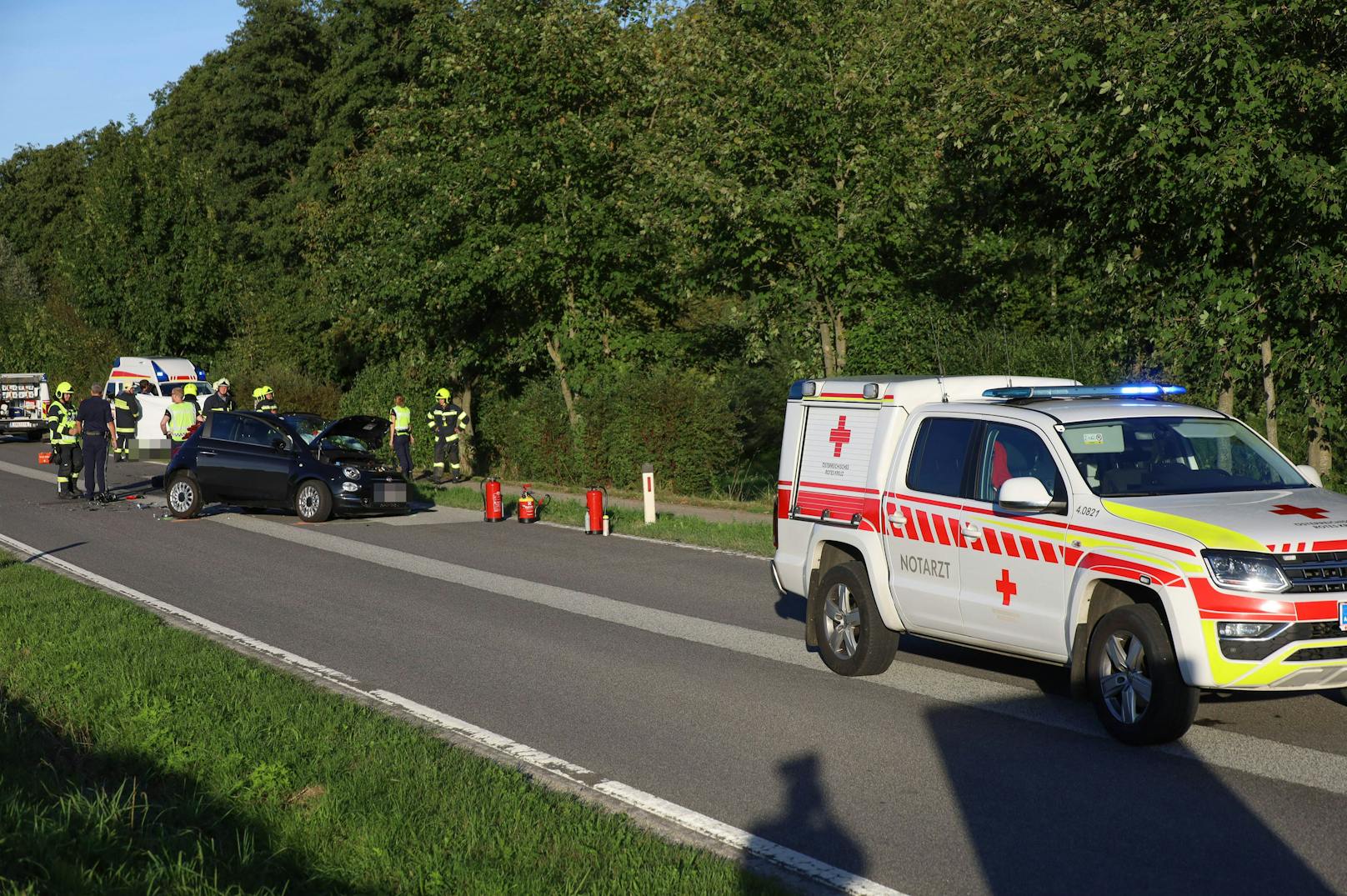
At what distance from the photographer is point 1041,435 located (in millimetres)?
8000

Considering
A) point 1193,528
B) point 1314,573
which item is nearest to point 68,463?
point 1193,528

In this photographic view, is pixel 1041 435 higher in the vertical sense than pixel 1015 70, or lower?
lower

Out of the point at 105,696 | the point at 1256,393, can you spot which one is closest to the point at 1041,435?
the point at 105,696

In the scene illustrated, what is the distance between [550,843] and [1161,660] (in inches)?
131

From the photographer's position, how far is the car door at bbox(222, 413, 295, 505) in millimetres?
20469

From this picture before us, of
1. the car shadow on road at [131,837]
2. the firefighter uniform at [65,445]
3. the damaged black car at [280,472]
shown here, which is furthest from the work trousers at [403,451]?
the car shadow on road at [131,837]

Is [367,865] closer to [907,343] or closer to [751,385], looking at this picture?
[907,343]

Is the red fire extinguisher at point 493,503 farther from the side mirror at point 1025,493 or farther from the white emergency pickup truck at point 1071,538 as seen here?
the side mirror at point 1025,493

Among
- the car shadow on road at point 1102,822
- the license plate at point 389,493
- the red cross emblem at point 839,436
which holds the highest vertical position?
the red cross emblem at point 839,436

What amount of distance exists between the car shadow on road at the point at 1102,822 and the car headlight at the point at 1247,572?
94 centimetres

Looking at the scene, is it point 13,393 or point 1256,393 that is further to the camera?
point 13,393

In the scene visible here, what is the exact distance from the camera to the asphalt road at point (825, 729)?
18.1ft

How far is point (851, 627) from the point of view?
9164mm

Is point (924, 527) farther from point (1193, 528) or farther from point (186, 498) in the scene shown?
point (186, 498)
